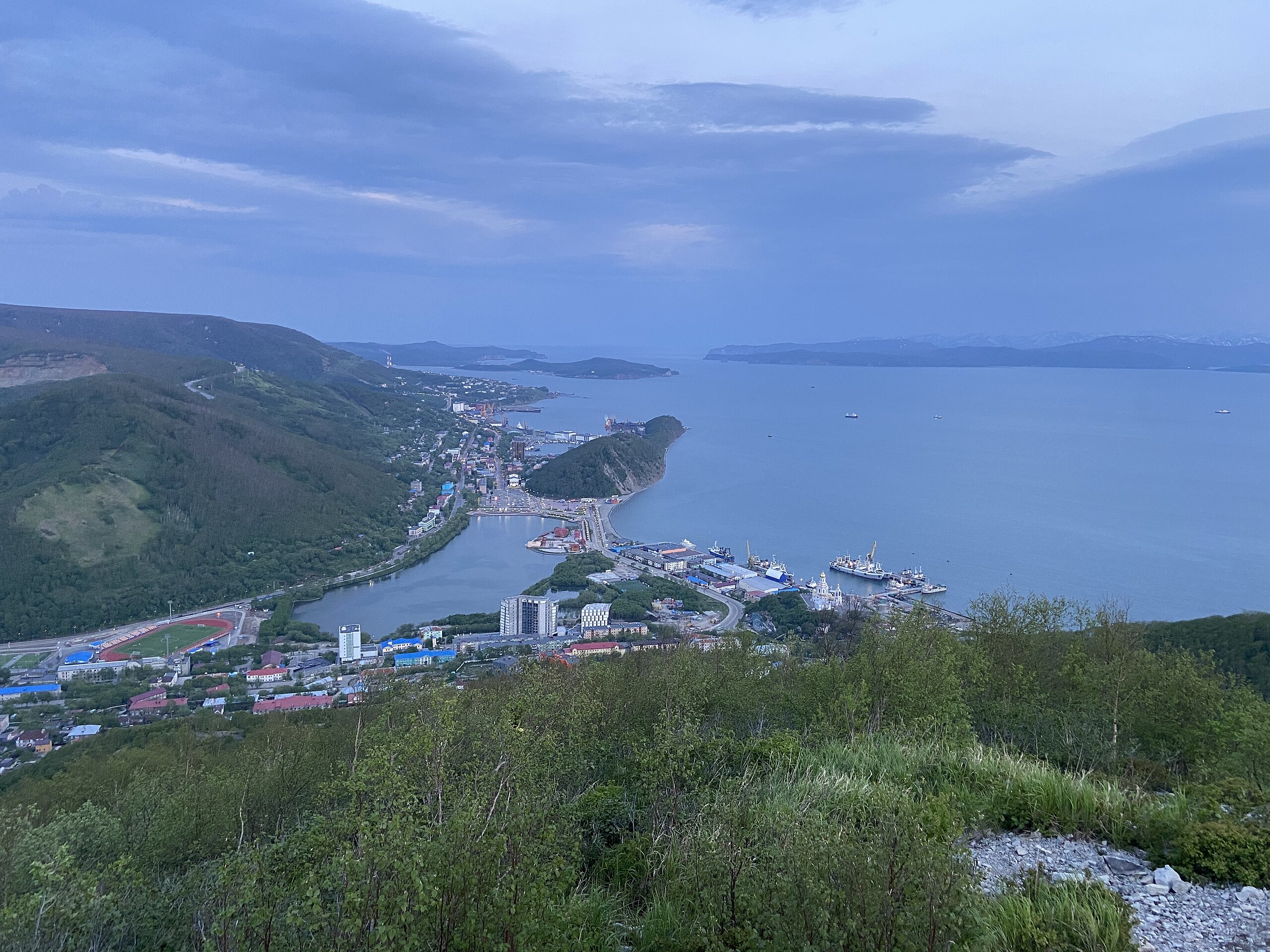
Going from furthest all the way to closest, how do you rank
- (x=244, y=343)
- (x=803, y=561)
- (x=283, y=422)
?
1. (x=244, y=343)
2. (x=283, y=422)
3. (x=803, y=561)

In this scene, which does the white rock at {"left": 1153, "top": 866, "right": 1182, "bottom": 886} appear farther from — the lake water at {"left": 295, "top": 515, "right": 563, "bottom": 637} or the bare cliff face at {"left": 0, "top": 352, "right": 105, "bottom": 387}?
the bare cliff face at {"left": 0, "top": 352, "right": 105, "bottom": 387}

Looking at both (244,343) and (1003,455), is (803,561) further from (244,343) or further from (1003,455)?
(244,343)

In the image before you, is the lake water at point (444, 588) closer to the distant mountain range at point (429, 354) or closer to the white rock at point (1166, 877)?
the white rock at point (1166, 877)

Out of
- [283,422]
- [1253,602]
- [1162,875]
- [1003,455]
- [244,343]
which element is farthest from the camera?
[244,343]

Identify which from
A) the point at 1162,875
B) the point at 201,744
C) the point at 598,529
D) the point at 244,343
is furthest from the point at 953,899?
the point at 244,343

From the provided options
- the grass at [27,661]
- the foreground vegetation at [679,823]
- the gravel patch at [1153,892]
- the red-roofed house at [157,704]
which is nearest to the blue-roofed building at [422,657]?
the red-roofed house at [157,704]

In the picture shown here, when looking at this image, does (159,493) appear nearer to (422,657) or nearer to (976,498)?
(422,657)

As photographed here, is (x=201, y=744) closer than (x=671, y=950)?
No

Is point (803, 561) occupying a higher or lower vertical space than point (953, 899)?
lower
